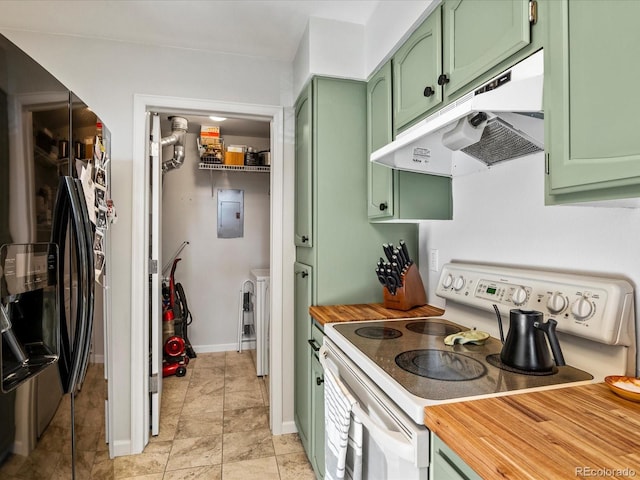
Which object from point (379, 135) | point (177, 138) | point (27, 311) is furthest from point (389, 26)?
point (177, 138)

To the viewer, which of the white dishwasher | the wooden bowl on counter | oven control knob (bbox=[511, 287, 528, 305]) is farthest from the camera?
the white dishwasher

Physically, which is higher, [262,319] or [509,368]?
[509,368]

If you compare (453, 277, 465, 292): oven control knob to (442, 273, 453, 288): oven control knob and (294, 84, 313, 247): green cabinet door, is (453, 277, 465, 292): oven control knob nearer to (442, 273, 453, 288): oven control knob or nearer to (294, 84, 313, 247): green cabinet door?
(442, 273, 453, 288): oven control knob

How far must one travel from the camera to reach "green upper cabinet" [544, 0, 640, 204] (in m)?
0.69

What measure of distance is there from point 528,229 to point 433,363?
0.61m

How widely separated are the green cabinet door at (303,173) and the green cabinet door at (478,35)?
0.87 m

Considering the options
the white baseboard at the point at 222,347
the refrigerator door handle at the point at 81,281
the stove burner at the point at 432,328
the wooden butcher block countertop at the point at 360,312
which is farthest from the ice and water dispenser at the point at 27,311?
the white baseboard at the point at 222,347

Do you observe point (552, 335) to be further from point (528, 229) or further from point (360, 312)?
point (360, 312)

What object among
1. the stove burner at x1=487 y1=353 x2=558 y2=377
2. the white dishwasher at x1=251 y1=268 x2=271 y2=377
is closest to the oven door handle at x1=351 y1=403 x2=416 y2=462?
the stove burner at x1=487 y1=353 x2=558 y2=377

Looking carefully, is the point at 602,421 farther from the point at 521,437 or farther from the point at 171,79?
the point at 171,79

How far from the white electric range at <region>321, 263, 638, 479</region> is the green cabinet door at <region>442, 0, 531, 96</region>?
2.23 ft

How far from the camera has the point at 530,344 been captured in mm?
980

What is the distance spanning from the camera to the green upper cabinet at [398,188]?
1697 millimetres

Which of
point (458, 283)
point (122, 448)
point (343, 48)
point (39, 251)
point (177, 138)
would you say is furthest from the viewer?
point (177, 138)
